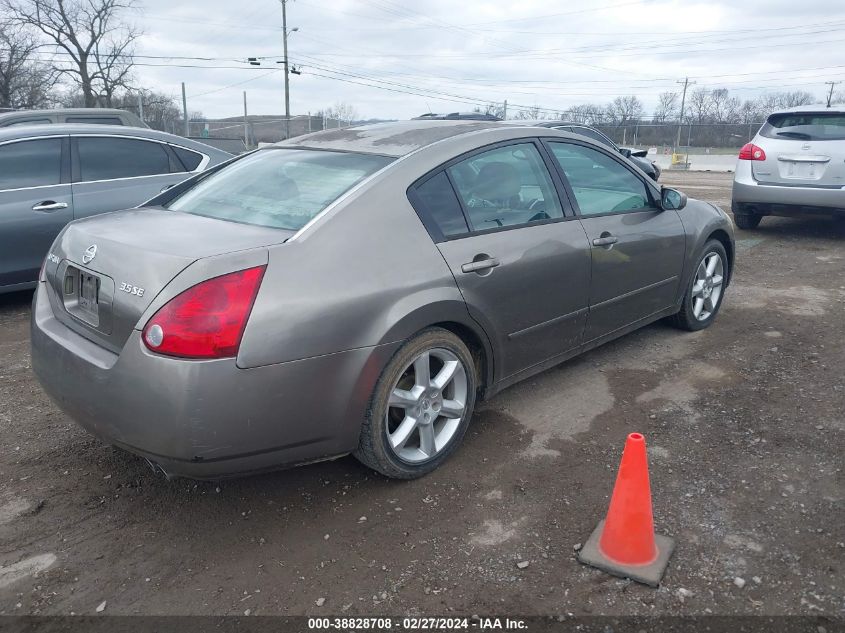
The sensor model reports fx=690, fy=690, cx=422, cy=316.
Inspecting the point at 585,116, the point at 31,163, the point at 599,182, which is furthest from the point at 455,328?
the point at 585,116

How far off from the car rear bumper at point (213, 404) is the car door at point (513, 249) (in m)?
0.67

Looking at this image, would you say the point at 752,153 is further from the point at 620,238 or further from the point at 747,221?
the point at 620,238

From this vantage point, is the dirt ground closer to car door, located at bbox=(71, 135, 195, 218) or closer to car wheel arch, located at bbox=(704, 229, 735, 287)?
car wheel arch, located at bbox=(704, 229, 735, 287)

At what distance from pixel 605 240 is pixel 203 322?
2443 mm

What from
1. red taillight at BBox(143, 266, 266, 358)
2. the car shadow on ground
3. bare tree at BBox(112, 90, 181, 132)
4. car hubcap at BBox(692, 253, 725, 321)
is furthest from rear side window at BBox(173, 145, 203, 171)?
bare tree at BBox(112, 90, 181, 132)

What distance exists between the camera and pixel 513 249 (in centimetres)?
345

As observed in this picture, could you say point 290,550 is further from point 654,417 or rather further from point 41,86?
point 41,86

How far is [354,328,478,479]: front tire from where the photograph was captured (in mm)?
2926

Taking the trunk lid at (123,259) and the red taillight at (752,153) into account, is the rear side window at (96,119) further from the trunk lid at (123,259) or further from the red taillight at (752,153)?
the red taillight at (752,153)

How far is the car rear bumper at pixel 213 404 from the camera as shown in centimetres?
245

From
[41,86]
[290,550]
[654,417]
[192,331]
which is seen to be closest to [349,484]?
[290,550]

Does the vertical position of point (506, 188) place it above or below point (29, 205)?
above

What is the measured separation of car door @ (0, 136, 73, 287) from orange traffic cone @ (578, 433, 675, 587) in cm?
499

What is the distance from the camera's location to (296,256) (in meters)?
2.66
